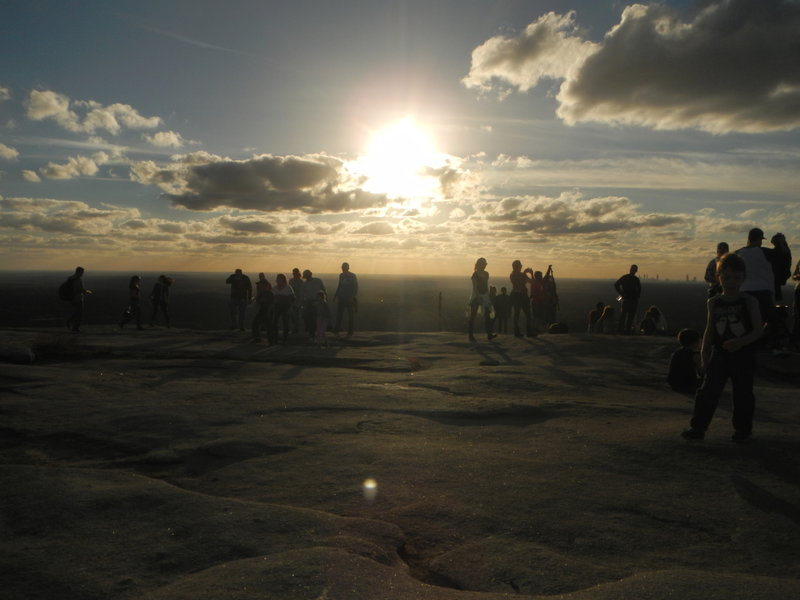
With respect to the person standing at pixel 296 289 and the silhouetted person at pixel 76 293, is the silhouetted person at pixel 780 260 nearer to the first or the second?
the person standing at pixel 296 289

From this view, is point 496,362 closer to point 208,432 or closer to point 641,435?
point 641,435

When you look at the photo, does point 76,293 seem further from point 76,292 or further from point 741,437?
point 741,437

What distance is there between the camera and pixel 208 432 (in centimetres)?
524

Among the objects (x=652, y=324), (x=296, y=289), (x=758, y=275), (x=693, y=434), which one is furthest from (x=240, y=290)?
(x=693, y=434)

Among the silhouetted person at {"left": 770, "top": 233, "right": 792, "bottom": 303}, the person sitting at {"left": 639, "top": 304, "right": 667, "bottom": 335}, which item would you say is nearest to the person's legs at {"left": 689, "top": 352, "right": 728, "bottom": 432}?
the silhouetted person at {"left": 770, "top": 233, "right": 792, "bottom": 303}

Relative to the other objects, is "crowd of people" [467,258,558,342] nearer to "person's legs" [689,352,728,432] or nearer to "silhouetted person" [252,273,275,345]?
"silhouetted person" [252,273,275,345]

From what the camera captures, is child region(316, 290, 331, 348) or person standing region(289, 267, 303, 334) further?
person standing region(289, 267, 303, 334)

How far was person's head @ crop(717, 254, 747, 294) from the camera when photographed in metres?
4.91

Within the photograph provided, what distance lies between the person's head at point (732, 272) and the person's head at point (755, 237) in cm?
418

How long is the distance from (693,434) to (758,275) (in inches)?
174

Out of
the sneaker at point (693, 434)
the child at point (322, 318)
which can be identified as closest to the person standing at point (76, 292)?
the child at point (322, 318)

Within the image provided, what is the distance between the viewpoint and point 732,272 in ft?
16.1

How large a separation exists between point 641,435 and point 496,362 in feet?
18.1

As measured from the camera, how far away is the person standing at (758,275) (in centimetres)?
811
